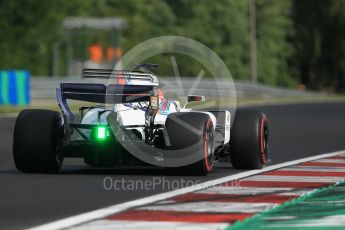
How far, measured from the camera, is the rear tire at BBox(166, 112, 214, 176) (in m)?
13.7

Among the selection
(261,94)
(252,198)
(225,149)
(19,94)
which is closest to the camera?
(252,198)

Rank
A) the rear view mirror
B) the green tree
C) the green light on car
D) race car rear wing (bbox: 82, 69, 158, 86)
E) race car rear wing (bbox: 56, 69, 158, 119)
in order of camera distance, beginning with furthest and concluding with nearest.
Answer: the green tree
the rear view mirror
race car rear wing (bbox: 82, 69, 158, 86)
race car rear wing (bbox: 56, 69, 158, 119)
the green light on car

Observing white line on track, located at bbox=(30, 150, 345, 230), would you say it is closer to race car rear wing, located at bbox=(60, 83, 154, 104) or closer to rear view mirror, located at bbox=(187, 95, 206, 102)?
rear view mirror, located at bbox=(187, 95, 206, 102)

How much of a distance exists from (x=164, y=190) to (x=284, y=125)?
18.8 metres

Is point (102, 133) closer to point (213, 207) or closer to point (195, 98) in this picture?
point (195, 98)

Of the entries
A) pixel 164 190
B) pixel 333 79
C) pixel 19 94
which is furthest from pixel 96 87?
pixel 333 79

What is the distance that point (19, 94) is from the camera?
42.1m

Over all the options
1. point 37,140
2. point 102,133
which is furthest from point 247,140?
point 37,140

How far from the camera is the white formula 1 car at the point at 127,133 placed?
13.9m

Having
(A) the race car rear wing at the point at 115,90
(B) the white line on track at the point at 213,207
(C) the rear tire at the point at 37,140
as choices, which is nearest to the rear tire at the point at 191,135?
(A) the race car rear wing at the point at 115,90

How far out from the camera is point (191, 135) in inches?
542

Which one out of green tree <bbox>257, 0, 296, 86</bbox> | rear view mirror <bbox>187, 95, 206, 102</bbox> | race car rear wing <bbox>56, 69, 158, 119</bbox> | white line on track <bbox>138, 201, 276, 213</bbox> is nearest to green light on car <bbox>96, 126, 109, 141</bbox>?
race car rear wing <bbox>56, 69, 158, 119</bbox>

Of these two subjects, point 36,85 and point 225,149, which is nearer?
point 225,149

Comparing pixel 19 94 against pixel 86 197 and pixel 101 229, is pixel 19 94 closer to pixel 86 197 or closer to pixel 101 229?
pixel 86 197
